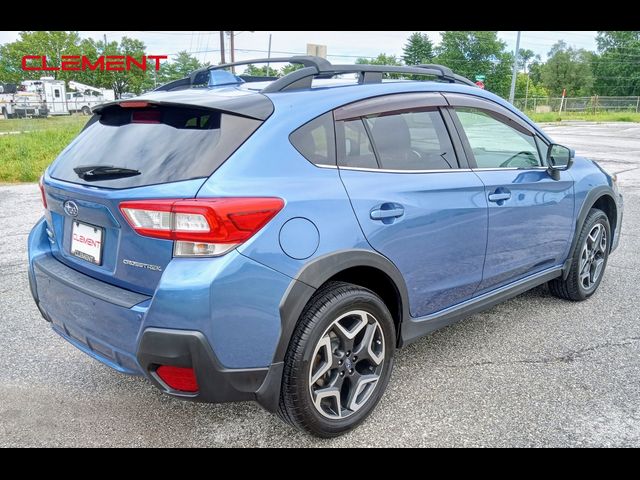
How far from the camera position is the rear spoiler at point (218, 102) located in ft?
7.77

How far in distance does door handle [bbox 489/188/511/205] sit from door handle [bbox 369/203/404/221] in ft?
2.73

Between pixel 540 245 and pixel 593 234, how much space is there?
0.97 meters

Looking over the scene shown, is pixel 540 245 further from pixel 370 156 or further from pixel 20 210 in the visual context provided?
pixel 20 210

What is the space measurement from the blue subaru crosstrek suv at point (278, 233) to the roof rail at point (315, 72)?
1 cm

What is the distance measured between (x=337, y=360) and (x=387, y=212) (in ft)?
2.48

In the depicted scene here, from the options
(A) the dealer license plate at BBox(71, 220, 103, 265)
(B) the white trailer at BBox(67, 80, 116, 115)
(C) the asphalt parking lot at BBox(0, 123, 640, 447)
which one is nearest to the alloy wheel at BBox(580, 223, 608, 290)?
(C) the asphalt parking lot at BBox(0, 123, 640, 447)

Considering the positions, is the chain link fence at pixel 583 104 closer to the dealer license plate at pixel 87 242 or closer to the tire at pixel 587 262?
the tire at pixel 587 262

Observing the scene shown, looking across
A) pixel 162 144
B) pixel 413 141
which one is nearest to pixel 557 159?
pixel 413 141

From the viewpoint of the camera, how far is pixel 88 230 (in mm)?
2494

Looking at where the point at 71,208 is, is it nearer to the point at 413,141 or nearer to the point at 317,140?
the point at 317,140

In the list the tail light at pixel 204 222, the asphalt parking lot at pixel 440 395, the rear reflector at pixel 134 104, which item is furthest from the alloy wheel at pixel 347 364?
the rear reflector at pixel 134 104

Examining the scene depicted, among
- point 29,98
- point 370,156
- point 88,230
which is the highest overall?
point 370,156

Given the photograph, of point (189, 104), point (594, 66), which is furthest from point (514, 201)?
point (594, 66)

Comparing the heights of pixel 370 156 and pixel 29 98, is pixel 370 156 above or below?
above
